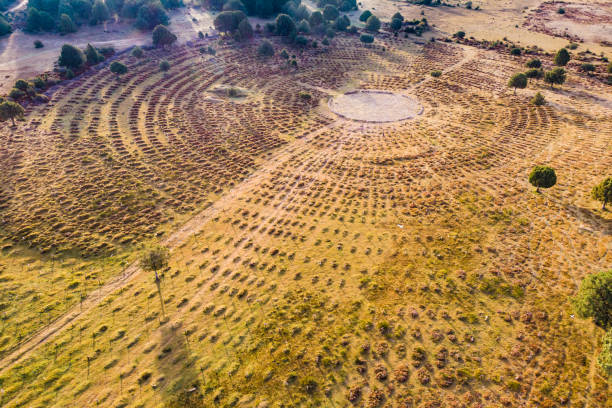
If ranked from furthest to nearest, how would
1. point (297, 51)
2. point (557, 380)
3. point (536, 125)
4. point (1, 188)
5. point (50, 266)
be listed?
1. point (297, 51)
2. point (536, 125)
3. point (1, 188)
4. point (50, 266)
5. point (557, 380)

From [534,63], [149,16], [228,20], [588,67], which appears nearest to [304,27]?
[228,20]

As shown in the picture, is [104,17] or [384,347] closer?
[384,347]

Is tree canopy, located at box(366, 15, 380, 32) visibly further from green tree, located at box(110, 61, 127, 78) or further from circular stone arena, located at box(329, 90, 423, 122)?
green tree, located at box(110, 61, 127, 78)

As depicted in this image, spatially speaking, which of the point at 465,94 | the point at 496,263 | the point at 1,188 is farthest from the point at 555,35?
the point at 1,188

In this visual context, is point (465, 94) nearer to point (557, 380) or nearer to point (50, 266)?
point (557, 380)

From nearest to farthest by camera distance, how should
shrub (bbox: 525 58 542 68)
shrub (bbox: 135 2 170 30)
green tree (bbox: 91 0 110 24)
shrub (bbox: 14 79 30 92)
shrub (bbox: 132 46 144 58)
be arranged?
shrub (bbox: 14 79 30 92) < shrub (bbox: 525 58 542 68) < shrub (bbox: 132 46 144 58) < green tree (bbox: 91 0 110 24) < shrub (bbox: 135 2 170 30)

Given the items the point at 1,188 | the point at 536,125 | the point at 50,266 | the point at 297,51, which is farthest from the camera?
the point at 297,51

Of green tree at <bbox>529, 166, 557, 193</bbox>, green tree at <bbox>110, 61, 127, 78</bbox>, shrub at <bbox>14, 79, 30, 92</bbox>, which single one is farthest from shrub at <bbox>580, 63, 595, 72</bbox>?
shrub at <bbox>14, 79, 30, 92</bbox>

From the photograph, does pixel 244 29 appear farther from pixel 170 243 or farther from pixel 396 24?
pixel 170 243
